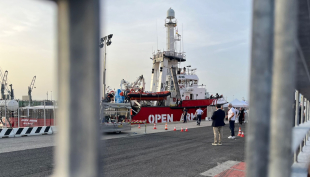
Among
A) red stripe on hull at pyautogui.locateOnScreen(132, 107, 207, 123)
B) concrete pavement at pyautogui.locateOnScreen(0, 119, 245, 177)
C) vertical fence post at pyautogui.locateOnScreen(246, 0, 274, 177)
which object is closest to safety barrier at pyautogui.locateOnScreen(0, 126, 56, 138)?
concrete pavement at pyautogui.locateOnScreen(0, 119, 245, 177)

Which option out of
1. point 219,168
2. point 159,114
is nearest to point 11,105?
point 219,168

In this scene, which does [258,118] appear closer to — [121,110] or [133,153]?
[133,153]

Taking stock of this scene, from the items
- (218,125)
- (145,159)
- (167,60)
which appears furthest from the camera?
(167,60)

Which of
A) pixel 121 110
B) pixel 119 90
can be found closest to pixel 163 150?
pixel 121 110

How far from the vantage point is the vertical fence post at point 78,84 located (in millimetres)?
567

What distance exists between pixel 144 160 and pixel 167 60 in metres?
24.7

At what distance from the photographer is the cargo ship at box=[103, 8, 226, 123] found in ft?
80.3

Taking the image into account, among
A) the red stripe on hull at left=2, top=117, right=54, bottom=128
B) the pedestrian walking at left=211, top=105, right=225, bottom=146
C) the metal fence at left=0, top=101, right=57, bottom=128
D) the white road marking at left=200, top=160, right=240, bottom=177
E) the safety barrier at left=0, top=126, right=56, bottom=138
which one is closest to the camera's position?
the white road marking at left=200, top=160, right=240, bottom=177

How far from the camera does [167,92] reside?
25375mm

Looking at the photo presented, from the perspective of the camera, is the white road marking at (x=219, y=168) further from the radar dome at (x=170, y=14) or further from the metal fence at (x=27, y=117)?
the radar dome at (x=170, y=14)

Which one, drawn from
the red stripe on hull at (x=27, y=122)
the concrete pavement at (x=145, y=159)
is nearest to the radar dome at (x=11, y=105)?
the red stripe on hull at (x=27, y=122)

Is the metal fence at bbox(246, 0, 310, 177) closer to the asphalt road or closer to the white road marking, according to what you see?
the asphalt road

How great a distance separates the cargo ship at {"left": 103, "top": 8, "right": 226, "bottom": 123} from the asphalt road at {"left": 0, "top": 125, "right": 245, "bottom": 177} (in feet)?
49.1

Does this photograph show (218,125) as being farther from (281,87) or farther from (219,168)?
(281,87)
